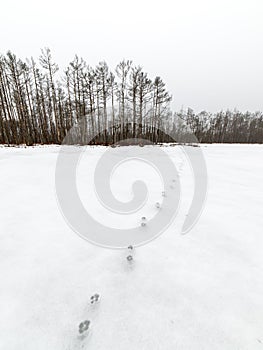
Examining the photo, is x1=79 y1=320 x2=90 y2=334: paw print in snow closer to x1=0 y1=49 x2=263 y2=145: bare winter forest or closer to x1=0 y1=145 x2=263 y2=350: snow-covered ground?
x1=0 y1=145 x2=263 y2=350: snow-covered ground

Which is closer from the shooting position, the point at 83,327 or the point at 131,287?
the point at 83,327

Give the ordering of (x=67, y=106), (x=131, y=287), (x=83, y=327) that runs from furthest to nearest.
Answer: (x=67, y=106) < (x=131, y=287) < (x=83, y=327)

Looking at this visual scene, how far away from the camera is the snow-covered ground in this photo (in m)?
1.24

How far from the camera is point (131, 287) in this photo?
162 centimetres

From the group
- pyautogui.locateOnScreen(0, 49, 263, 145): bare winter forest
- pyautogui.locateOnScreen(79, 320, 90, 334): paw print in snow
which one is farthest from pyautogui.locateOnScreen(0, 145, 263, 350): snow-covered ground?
pyautogui.locateOnScreen(0, 49, 263, 145): bare winter forest

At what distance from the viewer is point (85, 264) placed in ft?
6.09

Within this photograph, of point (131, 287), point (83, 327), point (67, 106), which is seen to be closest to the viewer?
point (83, 327)

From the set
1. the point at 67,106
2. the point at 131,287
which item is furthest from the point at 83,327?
the point at 67,106

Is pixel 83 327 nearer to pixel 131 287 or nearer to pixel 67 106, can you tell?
pixel 131 287

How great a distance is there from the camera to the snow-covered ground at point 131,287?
4.07 ft

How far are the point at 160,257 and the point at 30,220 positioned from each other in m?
1.97

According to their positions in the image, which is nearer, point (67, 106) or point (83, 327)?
point (83, 327)

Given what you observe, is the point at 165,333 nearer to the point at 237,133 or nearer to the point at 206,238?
the point at 206,238

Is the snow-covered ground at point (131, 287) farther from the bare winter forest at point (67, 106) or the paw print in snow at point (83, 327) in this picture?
the bare winter forest at point (67, 106)
